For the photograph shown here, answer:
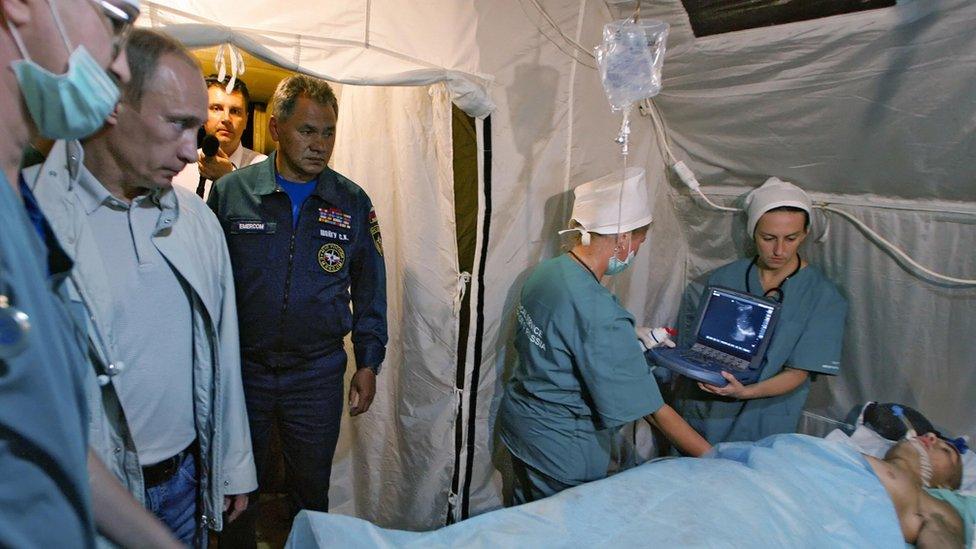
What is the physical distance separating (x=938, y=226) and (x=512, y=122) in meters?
1.52

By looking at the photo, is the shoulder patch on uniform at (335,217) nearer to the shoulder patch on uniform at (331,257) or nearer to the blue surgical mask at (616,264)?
the shoulder patch on uniform at (331,257)

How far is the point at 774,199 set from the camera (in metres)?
2.10

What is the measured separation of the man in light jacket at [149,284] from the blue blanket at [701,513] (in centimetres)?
32

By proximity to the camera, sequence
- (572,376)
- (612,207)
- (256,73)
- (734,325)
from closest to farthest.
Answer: (572,376) → (612,207) → (734,325) → (256,73)

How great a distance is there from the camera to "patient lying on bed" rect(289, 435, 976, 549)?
1.30 meters

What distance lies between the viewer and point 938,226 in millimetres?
1920

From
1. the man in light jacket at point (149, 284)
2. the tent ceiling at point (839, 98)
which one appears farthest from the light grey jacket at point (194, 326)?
the tent ceiling at point (839, 98)

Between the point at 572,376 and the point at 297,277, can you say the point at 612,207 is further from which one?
the point at 297,277

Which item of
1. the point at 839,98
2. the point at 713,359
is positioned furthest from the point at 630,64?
the point at 713,359

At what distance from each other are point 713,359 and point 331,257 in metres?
1.46

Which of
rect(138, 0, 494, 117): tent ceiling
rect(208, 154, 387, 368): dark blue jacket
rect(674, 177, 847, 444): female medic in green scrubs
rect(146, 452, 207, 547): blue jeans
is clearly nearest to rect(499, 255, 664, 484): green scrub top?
rect(674, 177, 847, 444): female medic in green scrubs

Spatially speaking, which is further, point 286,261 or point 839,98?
point 839,98

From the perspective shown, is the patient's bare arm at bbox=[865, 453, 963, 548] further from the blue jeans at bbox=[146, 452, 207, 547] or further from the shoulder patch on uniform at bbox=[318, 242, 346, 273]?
the blue jeans at bbox=[146, 452, 207, 547]

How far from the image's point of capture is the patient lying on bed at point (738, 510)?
1.30 m
